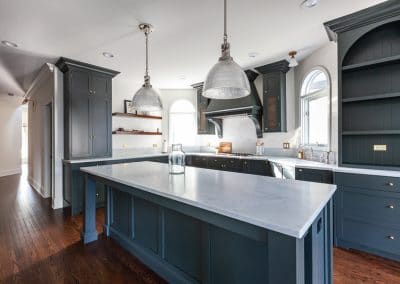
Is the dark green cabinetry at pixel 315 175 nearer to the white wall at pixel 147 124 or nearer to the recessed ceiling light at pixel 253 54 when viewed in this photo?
the recessed ceiling light at pixel 253 54

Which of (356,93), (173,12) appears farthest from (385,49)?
(173,12)

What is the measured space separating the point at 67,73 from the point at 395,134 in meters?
4.93

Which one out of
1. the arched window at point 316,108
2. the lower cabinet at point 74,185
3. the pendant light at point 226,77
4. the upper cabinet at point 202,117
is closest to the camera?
the pendant light at point 226,77

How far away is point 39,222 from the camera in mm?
3381

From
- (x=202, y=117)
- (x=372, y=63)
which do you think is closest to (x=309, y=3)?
(x=372, y=63)

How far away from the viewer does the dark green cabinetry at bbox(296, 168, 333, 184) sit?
2.74 metres

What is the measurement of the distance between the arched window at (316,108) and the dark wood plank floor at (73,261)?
5.79ft

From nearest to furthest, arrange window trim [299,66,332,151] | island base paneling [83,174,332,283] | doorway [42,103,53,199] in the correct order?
island base paneling [83,174,332,283]
window trim [299,66,332,151]
doorway [42,103,53,199]

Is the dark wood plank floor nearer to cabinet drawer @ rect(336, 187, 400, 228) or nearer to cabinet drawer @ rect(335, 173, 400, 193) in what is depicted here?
cabinet drawer @ rect(336, 187, 400, 228)

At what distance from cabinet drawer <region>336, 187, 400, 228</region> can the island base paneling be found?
1152 mm

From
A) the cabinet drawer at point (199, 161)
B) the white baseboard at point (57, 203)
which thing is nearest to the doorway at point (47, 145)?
the white baseboard at point (57, 203)

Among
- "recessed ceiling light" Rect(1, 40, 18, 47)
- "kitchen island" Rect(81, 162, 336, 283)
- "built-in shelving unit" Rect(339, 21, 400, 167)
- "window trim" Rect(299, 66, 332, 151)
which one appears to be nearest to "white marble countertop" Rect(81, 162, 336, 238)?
"kitchen island" Rect(81, 162, 336, 283)

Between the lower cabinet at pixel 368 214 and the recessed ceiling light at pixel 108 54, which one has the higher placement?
the recessed ceiling light at pixel 108 54

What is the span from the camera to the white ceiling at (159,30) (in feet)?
7.34
